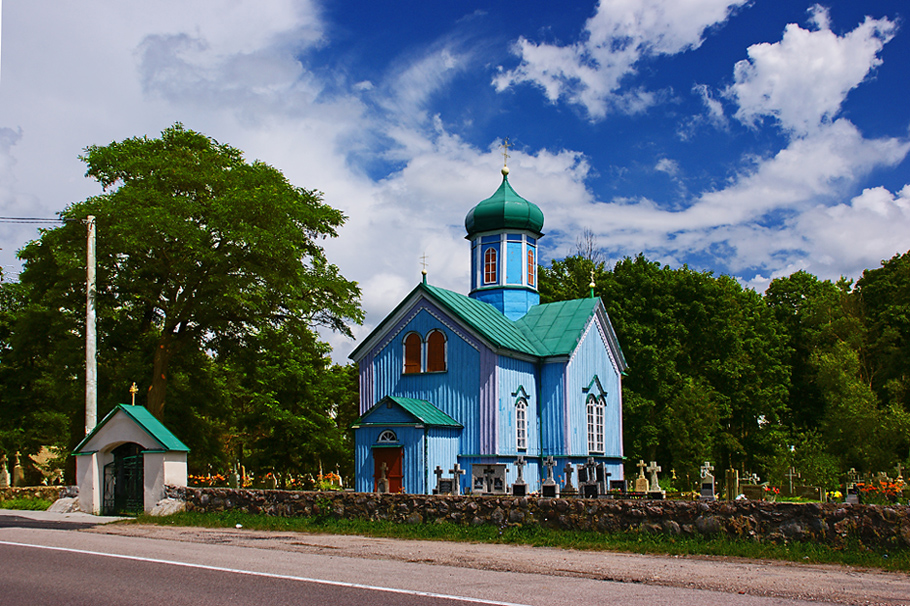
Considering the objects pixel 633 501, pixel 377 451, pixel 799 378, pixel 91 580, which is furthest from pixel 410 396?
pixel 799 378

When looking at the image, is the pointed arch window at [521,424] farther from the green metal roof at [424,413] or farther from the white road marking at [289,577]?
the white road marking at [289,577]

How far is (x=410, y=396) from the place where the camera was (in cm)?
2555

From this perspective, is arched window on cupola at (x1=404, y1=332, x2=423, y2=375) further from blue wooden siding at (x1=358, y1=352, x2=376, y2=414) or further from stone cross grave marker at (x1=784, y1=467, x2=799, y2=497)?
stone cross grave marker at (x1=784, y1=467, x2=799, y2=497)

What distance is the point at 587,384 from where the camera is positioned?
27688 millimetres

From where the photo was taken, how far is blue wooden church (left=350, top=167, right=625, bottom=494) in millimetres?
23234

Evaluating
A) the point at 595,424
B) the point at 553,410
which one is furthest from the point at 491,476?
the point at 595,424

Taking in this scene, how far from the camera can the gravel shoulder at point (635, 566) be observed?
8.71m

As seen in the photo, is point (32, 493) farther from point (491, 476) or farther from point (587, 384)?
point (587, 384)

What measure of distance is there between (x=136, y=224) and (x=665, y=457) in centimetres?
2836

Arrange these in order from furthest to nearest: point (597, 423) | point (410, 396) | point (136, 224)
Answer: point (597, 423), point (410, 396), point (136, 224)

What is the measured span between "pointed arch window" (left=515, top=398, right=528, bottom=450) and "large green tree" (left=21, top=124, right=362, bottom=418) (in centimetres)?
653

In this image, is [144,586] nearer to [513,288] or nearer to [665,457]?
[513,288]

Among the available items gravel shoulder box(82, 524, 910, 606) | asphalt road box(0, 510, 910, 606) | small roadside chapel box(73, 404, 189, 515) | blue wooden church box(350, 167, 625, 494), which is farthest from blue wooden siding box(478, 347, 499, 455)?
asphalt road box(0, 510, 910, 606)

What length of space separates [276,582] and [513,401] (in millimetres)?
16649
